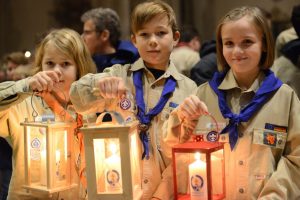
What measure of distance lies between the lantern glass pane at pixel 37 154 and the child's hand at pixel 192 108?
0.58m

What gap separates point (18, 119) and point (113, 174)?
746 mm

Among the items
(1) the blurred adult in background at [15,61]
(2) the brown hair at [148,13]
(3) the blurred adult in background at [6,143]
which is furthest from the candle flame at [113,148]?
(1) the blurred adult in background at [15,61]

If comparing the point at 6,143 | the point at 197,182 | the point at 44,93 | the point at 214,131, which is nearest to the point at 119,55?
the point at 6,143

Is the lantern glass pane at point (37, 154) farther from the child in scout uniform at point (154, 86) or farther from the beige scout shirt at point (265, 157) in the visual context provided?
the beige scout shirt at point (265, 157)

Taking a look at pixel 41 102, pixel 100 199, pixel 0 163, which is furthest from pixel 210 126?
pixel 0 163

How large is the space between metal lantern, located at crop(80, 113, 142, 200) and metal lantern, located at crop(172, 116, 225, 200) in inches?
8.4

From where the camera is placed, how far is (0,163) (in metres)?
2.95

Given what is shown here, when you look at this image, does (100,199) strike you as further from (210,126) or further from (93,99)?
(210,126)

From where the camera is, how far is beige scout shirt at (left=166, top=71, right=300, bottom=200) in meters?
2.04

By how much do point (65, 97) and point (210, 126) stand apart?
2.31 ft

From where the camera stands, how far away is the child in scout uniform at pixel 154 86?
2.30 meters

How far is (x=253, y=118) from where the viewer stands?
2.12m

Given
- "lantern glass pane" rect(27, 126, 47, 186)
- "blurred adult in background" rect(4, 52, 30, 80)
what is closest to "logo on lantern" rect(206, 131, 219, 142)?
"lantern glass pane" rect(27, 126, 47, 186)

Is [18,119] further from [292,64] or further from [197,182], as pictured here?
[292,64]
